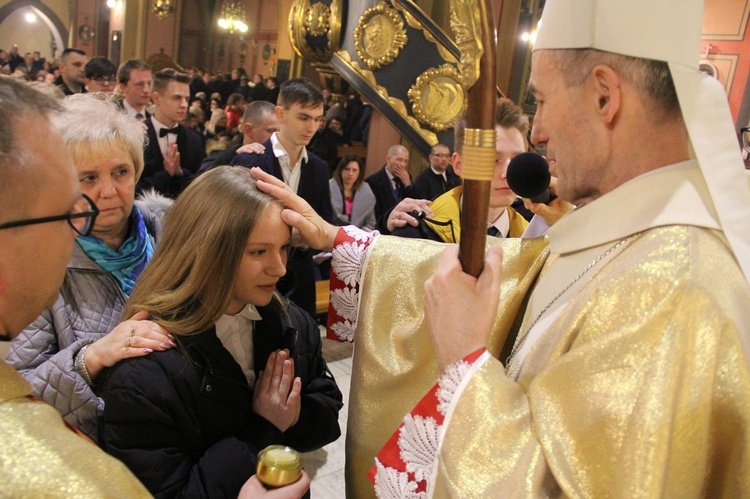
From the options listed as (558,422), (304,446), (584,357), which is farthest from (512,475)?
(304,446)

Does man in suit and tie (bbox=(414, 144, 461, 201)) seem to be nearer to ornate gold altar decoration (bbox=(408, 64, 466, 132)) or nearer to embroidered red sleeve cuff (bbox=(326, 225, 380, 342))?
ornate gold altar decoration (bbox=(408, 64, 466, 132))

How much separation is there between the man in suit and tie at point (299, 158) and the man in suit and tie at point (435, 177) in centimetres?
173

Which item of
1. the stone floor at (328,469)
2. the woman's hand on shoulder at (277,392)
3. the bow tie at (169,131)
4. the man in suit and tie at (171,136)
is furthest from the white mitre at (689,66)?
the bow tie at (169,131)

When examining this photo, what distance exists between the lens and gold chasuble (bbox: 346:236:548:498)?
4.88ft

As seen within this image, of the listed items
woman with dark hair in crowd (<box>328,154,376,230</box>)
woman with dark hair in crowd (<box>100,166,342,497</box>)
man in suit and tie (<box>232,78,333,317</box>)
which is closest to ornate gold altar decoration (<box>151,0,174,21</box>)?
woman with dark hair in crowd (<box>328,154,376,230</box>)

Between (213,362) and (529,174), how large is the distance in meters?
0.97

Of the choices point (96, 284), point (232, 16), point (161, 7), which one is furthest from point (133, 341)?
point (232, 16)

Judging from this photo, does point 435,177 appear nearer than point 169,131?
No

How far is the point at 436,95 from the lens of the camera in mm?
5773

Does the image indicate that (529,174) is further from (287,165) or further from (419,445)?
(287,165)

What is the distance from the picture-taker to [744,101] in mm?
8938

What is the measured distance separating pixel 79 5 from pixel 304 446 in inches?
894

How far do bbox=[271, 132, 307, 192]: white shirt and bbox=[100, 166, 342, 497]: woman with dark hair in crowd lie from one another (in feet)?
6.76

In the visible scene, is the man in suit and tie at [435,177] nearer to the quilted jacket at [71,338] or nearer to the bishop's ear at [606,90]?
the quilted jacket at [71,338]
